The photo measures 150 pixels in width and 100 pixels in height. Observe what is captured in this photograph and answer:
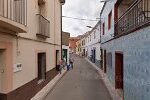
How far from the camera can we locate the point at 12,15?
728 centimetres

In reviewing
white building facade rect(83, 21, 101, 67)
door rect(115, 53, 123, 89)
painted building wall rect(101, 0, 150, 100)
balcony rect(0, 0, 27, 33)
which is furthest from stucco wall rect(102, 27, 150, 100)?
white building facade rect(83, 21, 101, 67)

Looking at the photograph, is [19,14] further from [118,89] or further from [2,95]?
[118,89]

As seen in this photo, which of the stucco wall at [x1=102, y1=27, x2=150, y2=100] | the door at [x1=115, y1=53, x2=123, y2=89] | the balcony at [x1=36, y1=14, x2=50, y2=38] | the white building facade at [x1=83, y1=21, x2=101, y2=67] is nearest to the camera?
the stucco wall at [x1=102, y1=27, x2=150, y2=100]

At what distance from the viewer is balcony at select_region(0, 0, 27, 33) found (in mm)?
6512

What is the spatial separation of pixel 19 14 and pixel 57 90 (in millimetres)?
6752

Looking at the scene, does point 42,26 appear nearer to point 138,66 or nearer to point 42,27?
point 42,27

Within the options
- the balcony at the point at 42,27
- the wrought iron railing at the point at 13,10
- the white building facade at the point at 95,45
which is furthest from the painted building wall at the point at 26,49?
the white building facade at the point at 95,45

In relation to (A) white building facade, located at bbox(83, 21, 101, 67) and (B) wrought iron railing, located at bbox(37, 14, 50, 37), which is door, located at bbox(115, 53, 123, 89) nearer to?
(B) wrought iron railing, located at bbox(37, 14, 50, 37)

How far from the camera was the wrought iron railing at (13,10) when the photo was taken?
6633mm

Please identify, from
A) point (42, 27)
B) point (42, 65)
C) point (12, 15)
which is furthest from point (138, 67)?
point (42, 65)

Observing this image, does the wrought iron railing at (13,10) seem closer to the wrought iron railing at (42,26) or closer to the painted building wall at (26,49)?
the painted building wall at (26,49)

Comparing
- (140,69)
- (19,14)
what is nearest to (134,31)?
(140,69)

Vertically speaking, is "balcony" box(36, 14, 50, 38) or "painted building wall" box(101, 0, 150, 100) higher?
"balcony" box(36, 14, 50, 38)

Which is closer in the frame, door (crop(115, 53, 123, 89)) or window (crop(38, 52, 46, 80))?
door (crop(115, 53, 123, 89))
